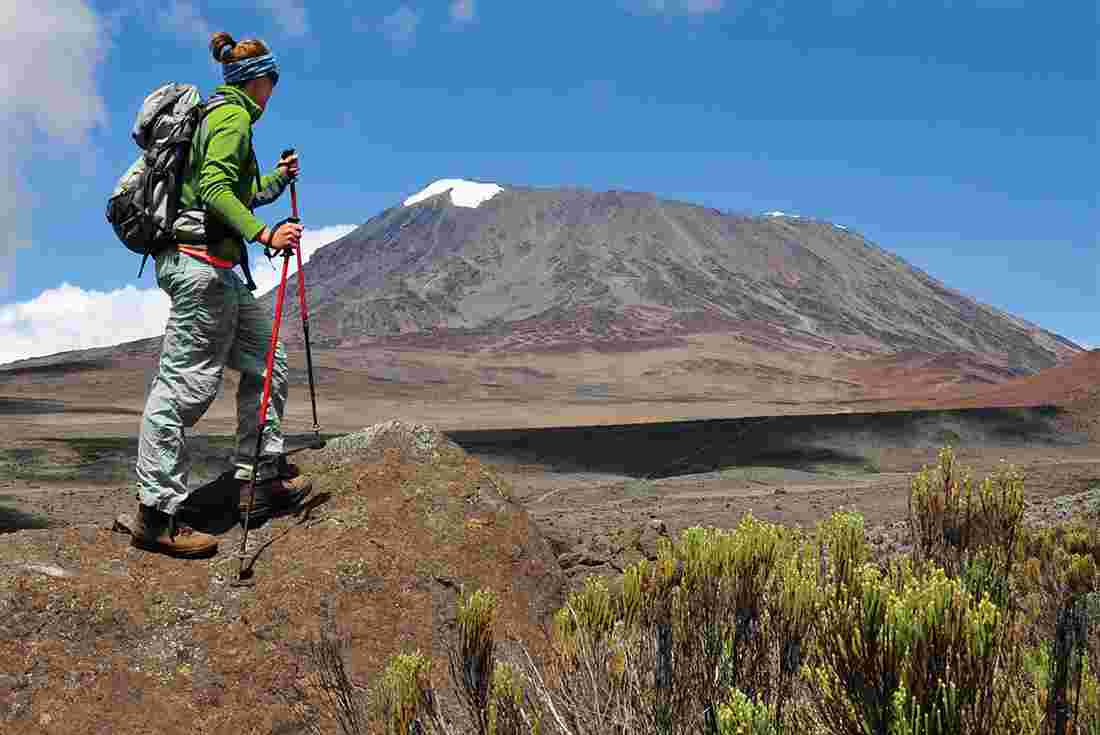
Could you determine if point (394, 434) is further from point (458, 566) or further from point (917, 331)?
point (917, 331)

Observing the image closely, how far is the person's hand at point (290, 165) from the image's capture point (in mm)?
4328

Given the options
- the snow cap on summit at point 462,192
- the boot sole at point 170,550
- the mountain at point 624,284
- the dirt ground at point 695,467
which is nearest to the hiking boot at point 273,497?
the boot sole at point 170,550

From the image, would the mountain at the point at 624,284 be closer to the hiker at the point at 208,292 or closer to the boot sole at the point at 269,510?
the boot sole at the point at 269,510

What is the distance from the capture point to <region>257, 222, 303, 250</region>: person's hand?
11.8 ft

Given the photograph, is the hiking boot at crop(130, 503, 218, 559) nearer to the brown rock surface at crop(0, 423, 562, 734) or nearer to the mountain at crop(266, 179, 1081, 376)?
the brown rock surface at crop(0, 423, 562, 734)

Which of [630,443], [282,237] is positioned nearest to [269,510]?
[282,237]

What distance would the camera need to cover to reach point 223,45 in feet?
13.0

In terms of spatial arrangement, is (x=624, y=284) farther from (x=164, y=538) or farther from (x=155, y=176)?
(x=164, y=538)

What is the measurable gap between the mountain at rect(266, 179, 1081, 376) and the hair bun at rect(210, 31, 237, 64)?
78.3m

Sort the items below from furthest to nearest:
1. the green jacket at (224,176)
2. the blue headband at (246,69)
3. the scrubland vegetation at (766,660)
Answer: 1. the blue headband at (246,69)
2. the green jacket at (224,176)
3. the scrubland vegetation at (766,660)

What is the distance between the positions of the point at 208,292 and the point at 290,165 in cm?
98

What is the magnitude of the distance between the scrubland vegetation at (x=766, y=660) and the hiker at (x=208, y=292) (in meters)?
0.96

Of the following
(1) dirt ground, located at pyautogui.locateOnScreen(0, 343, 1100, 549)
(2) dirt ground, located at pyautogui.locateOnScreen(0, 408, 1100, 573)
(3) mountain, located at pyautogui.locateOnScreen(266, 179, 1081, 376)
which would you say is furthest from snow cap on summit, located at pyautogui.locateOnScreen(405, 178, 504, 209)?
(2) dirt ground, located at pyautogui.locateOnScreen(0, 408, 1100, 573)

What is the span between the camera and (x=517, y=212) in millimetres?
146875
